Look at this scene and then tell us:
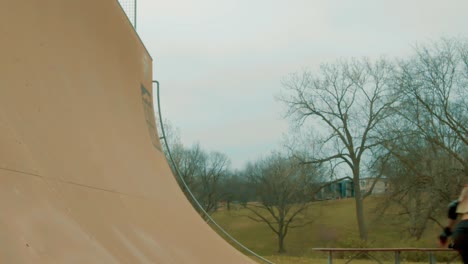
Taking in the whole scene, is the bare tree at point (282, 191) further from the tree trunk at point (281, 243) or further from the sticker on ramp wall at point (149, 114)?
the sticker on ramp wall at point (149, 114)

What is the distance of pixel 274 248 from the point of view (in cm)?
3319

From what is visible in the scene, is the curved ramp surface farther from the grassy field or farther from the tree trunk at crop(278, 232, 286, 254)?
the tree trunk at crop(278, 232, 286, 254)

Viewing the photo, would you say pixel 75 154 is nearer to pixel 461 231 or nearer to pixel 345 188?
pixel 461 231

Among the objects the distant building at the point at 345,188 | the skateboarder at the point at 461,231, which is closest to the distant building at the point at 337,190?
the distant building at the point at 345,188

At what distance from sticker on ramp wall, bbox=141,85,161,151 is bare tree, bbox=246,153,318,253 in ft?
82.6

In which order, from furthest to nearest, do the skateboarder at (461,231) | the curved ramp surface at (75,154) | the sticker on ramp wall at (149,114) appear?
the sticker on ramp wall at (149,114) < the skateboarder at (461,231) < the curved ramp surface at (75,154)

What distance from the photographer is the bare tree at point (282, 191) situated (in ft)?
105

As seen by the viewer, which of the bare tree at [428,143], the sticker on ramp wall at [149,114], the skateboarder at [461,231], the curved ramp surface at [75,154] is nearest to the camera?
the curved ramp surface at [75,154]

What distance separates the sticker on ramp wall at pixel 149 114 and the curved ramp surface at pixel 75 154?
36.9 inches

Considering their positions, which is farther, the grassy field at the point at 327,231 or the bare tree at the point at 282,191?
the bare tree at the point at 282,191

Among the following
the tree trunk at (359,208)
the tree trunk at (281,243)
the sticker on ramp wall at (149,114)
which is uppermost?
the sticker on ramp wall at (149,114)

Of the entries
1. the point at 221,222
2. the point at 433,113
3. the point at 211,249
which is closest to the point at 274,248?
the point at 221,222

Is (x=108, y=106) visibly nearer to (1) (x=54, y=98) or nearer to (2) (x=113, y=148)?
(2) (x=113, y=148)

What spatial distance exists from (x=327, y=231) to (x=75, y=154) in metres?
30.5
